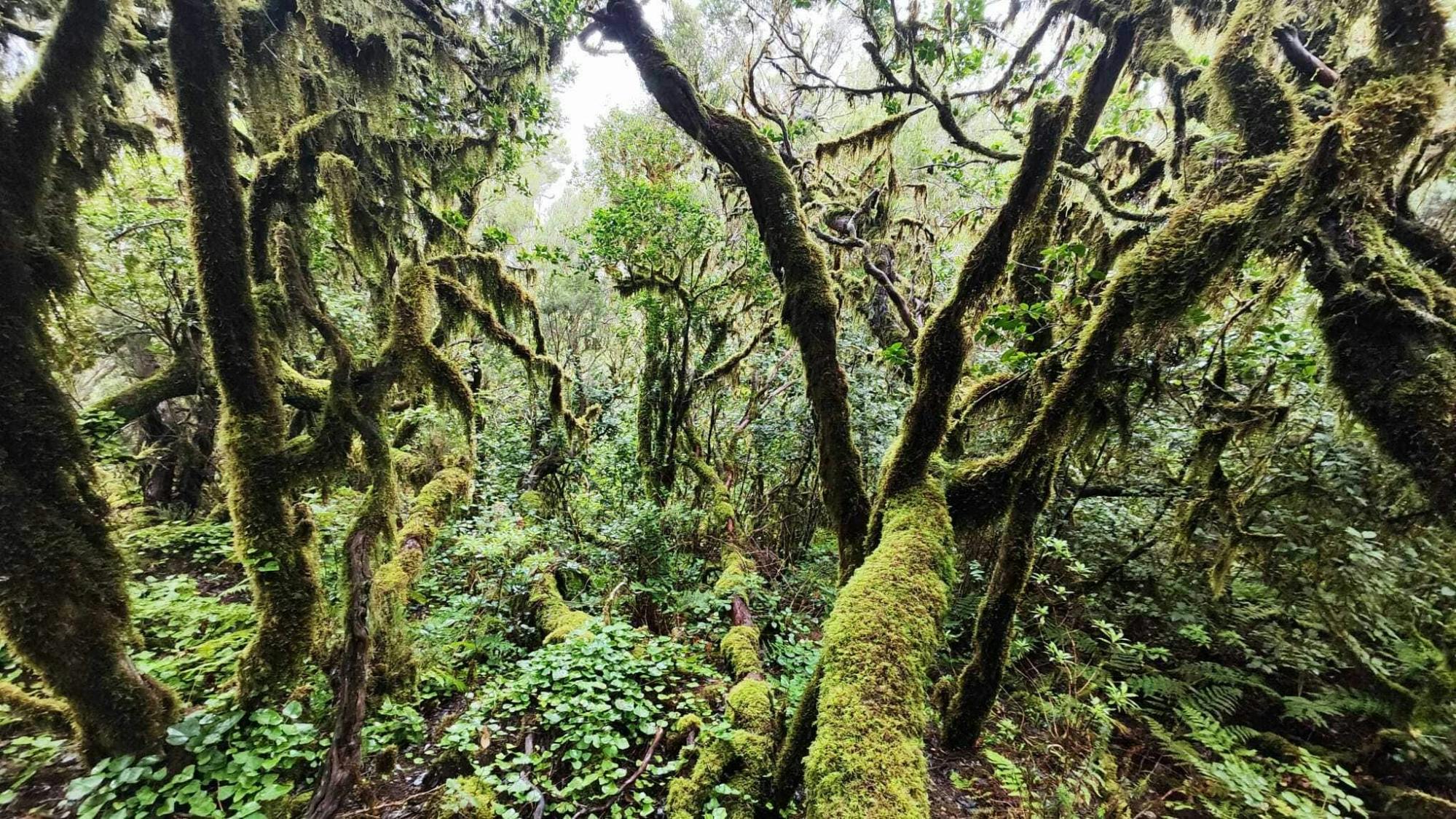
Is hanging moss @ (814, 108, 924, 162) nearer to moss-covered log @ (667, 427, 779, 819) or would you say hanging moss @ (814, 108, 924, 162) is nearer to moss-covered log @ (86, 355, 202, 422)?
moss-covered log @ (667, 427, 779, 819)

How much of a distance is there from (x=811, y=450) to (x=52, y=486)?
8.04 meters

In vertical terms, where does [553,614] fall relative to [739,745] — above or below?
above

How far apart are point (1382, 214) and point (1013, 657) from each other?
15.9 ft

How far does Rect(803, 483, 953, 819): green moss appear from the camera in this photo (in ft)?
6.36

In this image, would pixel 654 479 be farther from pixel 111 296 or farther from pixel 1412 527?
pixel 111 296

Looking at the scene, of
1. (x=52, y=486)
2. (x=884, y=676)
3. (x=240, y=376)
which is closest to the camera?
(x=884, y=676)

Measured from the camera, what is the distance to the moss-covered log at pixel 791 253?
3.87 m

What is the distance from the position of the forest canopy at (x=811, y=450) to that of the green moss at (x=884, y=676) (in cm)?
2

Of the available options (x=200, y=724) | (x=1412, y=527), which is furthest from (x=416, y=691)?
(x=1412, y=527)

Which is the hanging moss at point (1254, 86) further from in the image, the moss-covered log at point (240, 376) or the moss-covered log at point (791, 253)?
the moss-covered log at point (240, 376)

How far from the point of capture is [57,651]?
3.52 metres

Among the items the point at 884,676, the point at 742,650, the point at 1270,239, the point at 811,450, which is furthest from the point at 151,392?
the point at 1270,239

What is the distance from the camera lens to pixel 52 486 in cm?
363

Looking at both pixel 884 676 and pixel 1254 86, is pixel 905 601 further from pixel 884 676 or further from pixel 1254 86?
pixel 1254 86
